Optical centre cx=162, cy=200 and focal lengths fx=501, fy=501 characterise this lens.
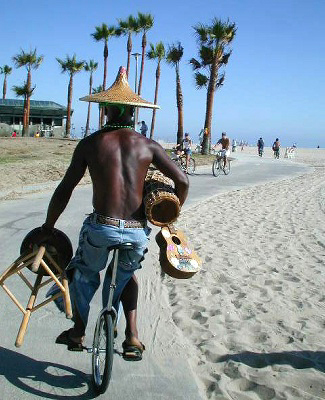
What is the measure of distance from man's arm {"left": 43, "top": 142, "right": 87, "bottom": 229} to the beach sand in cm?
151

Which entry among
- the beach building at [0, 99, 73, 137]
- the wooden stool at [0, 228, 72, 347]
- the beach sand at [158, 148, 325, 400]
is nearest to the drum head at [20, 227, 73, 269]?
the wooden stool at [0, 228, 72, 347]

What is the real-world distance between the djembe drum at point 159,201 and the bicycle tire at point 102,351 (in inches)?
26.8

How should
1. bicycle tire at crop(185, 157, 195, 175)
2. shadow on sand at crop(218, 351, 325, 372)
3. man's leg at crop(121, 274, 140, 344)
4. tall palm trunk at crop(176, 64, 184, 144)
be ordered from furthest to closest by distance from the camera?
tall palm trunk at crop(176, 64, 184, 144) < bicycle tire at crop(185, 157, 195, 175) < shadow on sand at crop(218, 351, 325, 372) < man's leg at crop(121, 274, 140, 344)

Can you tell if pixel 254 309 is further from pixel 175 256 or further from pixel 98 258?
pixel 98 258

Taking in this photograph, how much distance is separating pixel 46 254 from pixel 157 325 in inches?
62.3

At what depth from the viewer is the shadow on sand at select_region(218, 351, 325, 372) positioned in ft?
12.2

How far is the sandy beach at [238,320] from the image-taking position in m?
3.51

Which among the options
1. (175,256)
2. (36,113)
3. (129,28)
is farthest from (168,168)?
(36,113)

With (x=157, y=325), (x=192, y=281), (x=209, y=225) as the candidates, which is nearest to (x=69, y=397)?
(x=157, y=325)

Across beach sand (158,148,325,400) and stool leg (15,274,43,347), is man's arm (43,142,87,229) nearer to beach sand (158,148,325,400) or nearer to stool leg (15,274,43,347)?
stool leg (15,274,43,347)

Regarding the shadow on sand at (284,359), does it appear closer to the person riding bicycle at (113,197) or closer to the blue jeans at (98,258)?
the person riding bicycle at (113,197)

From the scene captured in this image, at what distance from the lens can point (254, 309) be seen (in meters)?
4.92

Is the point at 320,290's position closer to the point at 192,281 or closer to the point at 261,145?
the point at 192,281

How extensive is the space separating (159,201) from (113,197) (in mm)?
294
